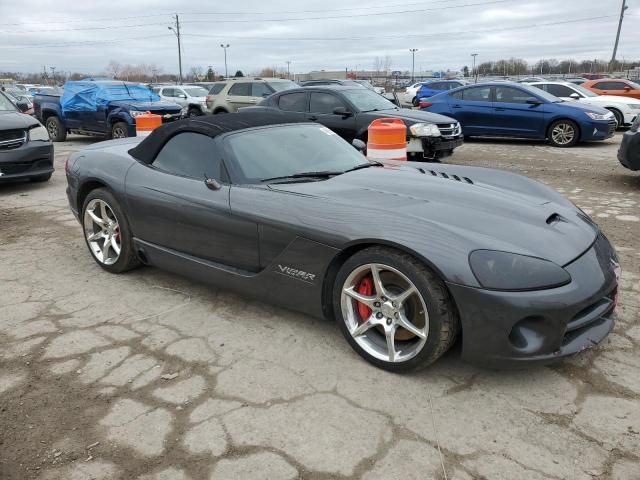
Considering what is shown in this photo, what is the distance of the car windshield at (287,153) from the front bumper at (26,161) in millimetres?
5386

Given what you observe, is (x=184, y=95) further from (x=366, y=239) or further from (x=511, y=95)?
(x=366, y=239)

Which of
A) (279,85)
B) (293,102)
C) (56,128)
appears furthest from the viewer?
(279,85)

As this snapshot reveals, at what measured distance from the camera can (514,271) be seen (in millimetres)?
2523

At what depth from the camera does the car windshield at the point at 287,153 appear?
3.57 m

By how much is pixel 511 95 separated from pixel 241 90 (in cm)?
745

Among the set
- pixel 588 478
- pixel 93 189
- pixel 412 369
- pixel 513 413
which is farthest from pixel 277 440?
pixel 93 189

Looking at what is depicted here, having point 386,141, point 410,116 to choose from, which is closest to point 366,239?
point 386,141

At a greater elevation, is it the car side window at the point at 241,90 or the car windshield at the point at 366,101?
the car side window at the point at 241,90

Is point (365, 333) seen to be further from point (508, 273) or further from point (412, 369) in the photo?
point (508, 273)

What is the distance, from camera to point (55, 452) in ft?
7.71

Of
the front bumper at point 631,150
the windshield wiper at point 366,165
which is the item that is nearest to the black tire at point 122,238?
Result: the windshield wiper at point 366,165

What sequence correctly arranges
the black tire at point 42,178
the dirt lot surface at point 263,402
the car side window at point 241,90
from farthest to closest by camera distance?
1. the car side window at point 241,90
2. the black tire at point 42,178
3. the dirt lot surface at point 263,402

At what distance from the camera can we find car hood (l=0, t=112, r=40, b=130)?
7470mm

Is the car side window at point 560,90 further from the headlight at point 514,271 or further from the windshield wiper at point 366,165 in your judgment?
the headlight at point 514,271
